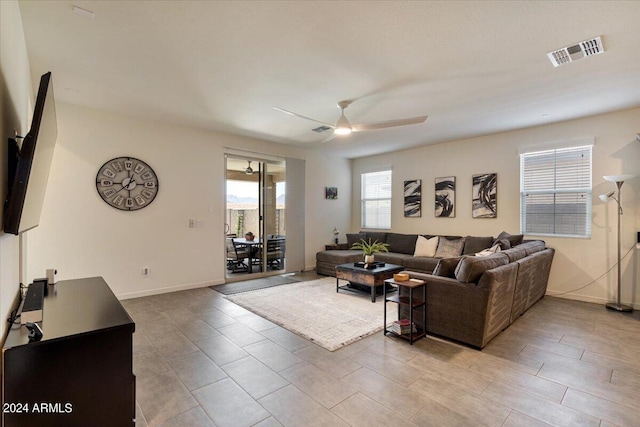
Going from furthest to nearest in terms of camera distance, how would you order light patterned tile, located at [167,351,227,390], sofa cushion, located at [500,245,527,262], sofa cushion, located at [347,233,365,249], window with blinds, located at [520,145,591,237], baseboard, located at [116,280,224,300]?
1. sofa cushion, located at [347,233,365,249]
2. window with blinds, located at [520,145,591,237]
3. baseboard, located at [116,280,224,300]
4. sofa cushion, located at [500,245,527,262]
5. light patterned tile, located at [167,351,227,390]

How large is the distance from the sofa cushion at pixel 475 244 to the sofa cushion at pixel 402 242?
3.45 ft

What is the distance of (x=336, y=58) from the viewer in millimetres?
2832

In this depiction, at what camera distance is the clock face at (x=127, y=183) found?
4.34 metres

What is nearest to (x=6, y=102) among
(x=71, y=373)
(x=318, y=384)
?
(x=71, y=373)

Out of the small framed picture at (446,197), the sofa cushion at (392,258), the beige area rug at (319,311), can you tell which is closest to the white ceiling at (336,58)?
the small framed picture at (446,197)

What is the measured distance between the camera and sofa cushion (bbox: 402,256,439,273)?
5.33 metres

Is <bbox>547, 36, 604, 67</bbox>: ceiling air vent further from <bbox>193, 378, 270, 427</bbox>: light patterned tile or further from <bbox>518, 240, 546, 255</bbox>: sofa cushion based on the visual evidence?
<bbox>193, 378, 270, 427</bbox>: light patterned tile

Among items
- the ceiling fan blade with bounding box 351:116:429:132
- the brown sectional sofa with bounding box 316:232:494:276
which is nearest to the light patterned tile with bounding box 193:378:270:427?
the ceiling fan blade with bounding box 351:116:429:132

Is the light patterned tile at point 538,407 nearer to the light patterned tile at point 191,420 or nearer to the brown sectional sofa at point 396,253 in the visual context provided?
the light patterned tile at point 191,420

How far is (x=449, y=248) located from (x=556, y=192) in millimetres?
1871

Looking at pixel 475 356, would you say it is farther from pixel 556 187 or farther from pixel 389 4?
pixel 556 187

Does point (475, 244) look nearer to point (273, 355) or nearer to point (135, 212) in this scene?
point (273, 355)

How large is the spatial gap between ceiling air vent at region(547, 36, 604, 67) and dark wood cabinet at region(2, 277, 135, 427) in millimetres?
3907

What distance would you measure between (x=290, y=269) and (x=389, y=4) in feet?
17.3
